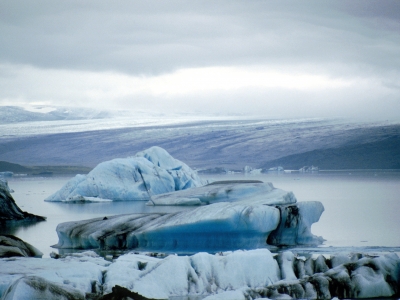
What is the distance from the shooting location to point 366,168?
51812 millimetres

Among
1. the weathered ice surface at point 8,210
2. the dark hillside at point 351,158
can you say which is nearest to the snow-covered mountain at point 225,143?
the dark hillside at point 351,158

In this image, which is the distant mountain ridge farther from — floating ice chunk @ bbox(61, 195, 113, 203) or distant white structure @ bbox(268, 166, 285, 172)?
floating ice chunk @ bbox(61, 195, 113, 203)

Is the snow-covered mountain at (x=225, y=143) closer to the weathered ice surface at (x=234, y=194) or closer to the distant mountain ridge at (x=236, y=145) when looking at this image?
the distant mountain ridge at (x=236, y=145)

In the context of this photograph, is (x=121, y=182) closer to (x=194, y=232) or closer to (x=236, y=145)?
(x=194, y=232)

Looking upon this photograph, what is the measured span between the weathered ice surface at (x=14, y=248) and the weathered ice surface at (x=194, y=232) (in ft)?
3.07

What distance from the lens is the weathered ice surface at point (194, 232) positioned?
8633mm

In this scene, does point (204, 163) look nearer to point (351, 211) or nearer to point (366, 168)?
point (366, 168)

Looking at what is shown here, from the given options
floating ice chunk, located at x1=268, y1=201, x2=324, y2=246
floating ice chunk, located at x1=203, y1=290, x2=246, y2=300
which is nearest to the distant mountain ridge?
floating ice chunk, located at x1=268, y1=201, x2=324, y2=246

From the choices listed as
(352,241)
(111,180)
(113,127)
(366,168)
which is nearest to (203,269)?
(352,241)

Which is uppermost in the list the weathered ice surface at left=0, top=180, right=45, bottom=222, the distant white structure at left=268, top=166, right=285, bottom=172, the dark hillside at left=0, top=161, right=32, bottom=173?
the weathered ice surface at left=0, top=180, right=45, bottom=222

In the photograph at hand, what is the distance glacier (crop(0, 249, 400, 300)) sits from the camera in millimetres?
5511

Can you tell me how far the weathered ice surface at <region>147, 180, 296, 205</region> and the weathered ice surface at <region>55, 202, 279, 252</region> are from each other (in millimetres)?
2305

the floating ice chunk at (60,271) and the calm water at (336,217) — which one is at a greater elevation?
the floating ice chunk at (60,271)

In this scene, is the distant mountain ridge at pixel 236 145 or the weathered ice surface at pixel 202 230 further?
the distant mountain ridge at pixel 236 145
